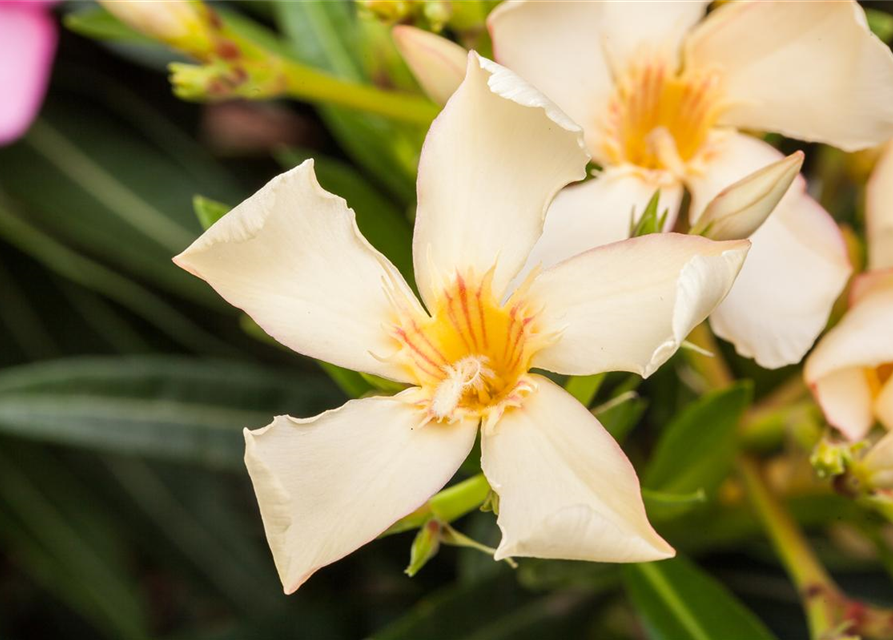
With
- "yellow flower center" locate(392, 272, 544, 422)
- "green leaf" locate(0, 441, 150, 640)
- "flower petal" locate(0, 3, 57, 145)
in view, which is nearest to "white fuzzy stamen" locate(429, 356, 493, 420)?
"yellow flower center" locate(392, 272, 544, 422)

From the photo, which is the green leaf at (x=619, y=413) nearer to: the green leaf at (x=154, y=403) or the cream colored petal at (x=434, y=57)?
the cream colored petal at (x=434, y=57)

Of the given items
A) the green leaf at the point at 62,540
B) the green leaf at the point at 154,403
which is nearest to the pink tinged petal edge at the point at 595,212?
the green leaf at the point at 154,403

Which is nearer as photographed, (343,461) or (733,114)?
(343,461)

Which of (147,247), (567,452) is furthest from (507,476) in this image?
(147,247)

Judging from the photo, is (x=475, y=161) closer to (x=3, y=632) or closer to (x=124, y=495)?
(x=124, y=495)

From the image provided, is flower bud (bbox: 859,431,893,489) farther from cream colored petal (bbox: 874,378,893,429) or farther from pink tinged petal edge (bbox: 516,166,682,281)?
pink tinged petal edge (bbox: 516,166,682,281)

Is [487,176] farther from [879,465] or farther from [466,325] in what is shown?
[879,465]
